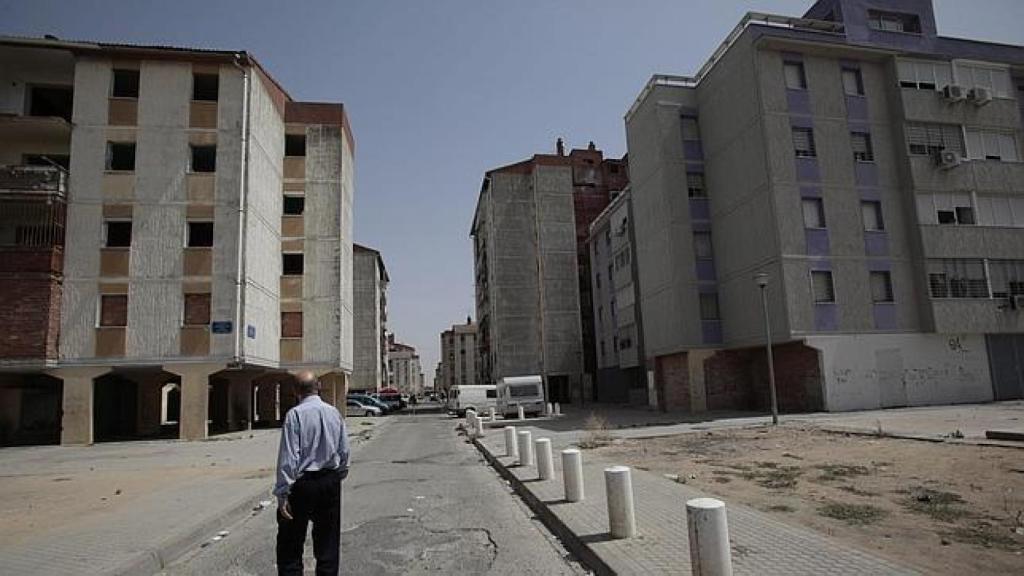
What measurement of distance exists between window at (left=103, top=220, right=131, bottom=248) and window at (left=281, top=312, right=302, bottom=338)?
8.54 meters

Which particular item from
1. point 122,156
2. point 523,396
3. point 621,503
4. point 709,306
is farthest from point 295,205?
point 621,503

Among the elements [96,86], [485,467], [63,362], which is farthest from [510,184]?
[485,467]

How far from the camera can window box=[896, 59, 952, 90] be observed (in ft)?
98.5

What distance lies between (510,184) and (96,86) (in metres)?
38.0

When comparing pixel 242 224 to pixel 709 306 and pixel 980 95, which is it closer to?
pixel 709 306

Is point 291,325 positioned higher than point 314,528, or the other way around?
point 291,325

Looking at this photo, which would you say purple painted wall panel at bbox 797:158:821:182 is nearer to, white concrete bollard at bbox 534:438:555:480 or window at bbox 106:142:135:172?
white concrete bollard at bbox 534:438:555:480

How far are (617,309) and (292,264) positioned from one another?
23383 mm

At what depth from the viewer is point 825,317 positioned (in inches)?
1066

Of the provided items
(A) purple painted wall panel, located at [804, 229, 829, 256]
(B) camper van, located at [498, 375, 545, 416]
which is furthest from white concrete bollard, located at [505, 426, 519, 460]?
(B) camper van, located at [498, 375, 545, 416]

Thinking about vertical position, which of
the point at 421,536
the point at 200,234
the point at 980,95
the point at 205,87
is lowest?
the point at 421,536

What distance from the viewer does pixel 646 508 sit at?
8195mm

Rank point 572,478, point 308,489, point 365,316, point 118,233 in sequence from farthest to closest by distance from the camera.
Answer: point 365,316
point 118,233
point 572,478
point 308,489

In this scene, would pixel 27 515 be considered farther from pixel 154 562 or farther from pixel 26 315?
pixel 26 315
